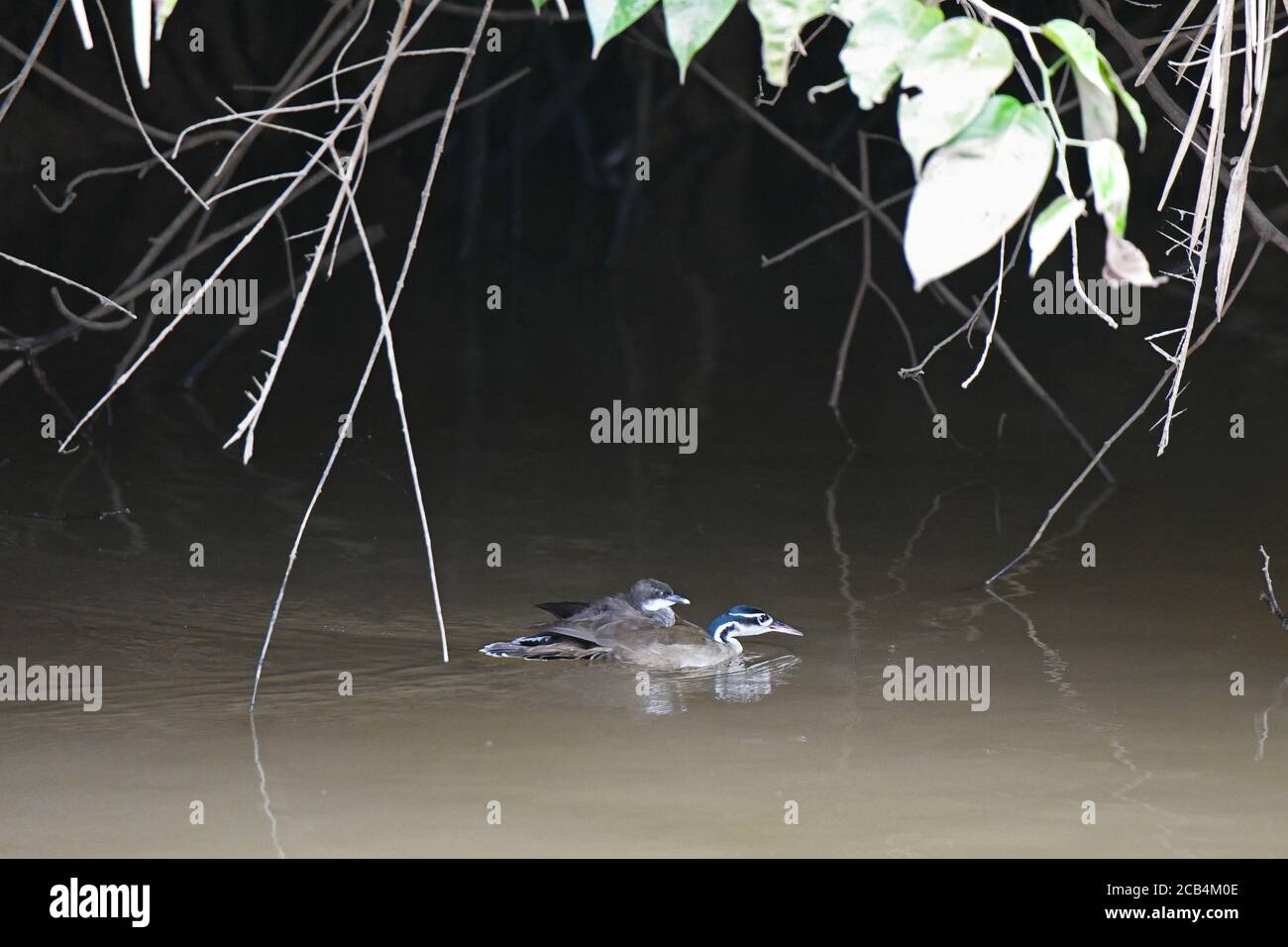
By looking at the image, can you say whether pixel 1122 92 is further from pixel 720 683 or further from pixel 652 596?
pixel 652 596

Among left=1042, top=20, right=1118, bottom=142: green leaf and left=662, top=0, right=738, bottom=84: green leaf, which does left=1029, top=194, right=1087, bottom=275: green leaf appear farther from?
left=662, top=0, right=738, bottom=84: green leaf

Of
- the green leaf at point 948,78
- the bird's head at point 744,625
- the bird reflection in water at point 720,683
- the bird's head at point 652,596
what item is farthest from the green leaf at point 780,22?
the bird's head at point 652,596

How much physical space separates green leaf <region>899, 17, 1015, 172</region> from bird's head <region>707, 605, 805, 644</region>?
4443 millimetres

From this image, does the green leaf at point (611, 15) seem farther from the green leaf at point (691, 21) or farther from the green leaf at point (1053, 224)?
the green leaf at point (1053, 224)

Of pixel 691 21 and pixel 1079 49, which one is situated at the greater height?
pixel 691 21

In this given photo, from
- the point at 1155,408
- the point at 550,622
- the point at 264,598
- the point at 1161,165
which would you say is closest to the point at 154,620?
the point at 264,598

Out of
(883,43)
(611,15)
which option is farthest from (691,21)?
(883,43)

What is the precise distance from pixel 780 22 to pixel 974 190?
13.1 inches

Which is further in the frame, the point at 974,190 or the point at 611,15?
the point at 611,15

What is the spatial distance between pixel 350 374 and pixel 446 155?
532 centimetres

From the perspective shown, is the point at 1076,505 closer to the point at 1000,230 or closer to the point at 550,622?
the point at 550,622

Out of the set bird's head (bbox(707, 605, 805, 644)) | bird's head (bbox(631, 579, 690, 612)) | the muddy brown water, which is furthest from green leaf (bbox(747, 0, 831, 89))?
bird's head (bbox(631, 579, 690, 612))

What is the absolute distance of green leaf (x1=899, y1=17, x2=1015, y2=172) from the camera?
5.46 feet

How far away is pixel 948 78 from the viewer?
5.53ft
